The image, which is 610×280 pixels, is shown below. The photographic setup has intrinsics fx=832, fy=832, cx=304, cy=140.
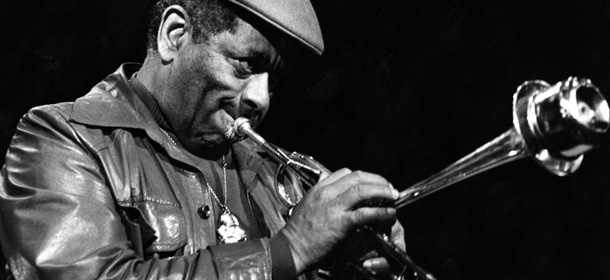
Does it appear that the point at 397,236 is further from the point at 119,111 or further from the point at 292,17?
the point at 119,111

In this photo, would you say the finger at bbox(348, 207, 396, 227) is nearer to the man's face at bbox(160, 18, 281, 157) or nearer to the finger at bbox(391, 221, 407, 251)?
the finger at bbox(391, 221, 407, 251)

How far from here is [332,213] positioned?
1.82m

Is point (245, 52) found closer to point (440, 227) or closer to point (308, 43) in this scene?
point (308, 43)

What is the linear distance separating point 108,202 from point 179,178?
0.28m

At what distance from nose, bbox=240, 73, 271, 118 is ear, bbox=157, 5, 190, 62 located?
235mm

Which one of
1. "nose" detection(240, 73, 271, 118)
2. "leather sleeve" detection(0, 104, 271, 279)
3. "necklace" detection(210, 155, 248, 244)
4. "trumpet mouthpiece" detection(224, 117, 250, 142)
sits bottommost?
"necklace" detection(210, 155, 248, 244)

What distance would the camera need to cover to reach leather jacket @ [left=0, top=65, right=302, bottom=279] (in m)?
1.84

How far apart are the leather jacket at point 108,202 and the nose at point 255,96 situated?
212 mm

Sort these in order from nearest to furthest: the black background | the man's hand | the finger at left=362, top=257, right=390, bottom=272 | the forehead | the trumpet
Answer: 1. the trumpet
2. the man's hand
3. the finger at left=362, top=257, right=390, bottom=272
4. the forehead
5. the black background

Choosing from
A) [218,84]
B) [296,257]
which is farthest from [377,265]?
[218,84]

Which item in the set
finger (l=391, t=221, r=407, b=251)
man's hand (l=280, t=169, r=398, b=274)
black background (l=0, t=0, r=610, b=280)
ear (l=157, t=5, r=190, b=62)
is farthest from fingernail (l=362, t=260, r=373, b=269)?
black background (l=0, t=0, r=610, b=280)

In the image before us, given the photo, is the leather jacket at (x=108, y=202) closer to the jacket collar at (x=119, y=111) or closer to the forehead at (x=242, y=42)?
the jacket collar at (x=119, y=111)

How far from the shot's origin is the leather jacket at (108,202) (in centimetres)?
184

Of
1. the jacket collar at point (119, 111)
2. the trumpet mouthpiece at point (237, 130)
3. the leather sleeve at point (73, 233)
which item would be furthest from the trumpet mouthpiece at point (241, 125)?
the leather sleeve at point (73, 233)
